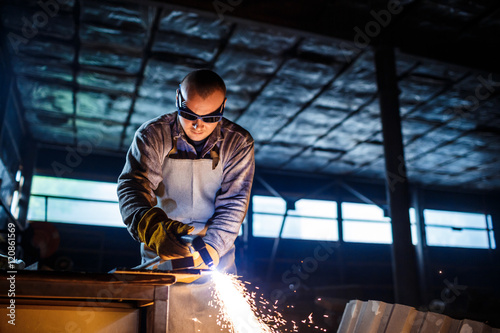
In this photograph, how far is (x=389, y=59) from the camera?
20.3 feet

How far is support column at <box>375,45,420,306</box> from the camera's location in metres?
5.46

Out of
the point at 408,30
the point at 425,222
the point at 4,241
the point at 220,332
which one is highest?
the point at 408,30

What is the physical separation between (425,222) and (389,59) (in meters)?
9.39

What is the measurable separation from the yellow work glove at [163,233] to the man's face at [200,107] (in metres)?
0.62

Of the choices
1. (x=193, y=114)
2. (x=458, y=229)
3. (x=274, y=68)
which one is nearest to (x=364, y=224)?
(x=458, y=229)

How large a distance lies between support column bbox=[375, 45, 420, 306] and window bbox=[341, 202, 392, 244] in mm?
7893

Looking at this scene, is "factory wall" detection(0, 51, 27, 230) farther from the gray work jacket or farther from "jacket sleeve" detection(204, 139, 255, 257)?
"jacket sleeve" detection(204, 139, 255, 257)

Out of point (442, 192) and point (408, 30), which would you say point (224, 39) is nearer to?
point (408, 30)


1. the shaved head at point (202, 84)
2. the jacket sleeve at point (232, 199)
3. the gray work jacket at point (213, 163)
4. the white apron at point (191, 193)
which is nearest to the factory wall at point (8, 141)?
the white apron at point (191, 193)

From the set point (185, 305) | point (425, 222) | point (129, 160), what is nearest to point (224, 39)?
point (129, 160)

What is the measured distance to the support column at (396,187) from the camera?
5.46m

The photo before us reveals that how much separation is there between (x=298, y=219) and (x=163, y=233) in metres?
11.4

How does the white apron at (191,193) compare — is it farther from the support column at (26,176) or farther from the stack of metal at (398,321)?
the support column at (26,176)

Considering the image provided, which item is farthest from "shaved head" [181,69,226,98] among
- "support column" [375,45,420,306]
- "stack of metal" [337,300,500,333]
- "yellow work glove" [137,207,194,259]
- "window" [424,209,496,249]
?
"window" [424,209,496,249]
